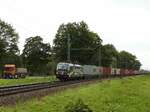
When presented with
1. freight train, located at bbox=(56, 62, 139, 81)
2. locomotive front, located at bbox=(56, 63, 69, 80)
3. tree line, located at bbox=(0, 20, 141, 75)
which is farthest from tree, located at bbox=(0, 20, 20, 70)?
locomotive front, located at bbox=(56, 63, 69, 80)

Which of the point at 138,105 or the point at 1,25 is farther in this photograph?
the point at 1,25

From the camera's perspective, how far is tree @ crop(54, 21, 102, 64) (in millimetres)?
119000

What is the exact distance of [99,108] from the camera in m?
20.4

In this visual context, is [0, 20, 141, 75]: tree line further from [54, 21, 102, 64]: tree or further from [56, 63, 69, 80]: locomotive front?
[56, 63, 69, 80]: locomotive front

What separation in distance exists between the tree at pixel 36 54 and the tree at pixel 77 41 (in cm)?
2511

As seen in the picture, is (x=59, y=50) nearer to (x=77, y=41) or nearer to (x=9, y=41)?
(x=77, y=41)

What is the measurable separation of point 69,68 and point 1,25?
257 feet

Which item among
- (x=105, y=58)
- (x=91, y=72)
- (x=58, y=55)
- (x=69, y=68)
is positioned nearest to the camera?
(x=69, y=68)

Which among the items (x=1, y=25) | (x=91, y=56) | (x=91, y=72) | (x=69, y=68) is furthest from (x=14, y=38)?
(x=69, y=68)

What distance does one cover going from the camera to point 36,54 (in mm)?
157250

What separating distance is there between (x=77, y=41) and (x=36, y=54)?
34617mm

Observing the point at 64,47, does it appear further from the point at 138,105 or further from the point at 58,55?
the point at 138,105

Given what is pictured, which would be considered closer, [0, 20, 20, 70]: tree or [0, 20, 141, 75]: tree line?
[0, 20, 141, 75]: tree line

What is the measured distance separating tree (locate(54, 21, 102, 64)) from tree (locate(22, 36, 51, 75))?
25.1 meters
